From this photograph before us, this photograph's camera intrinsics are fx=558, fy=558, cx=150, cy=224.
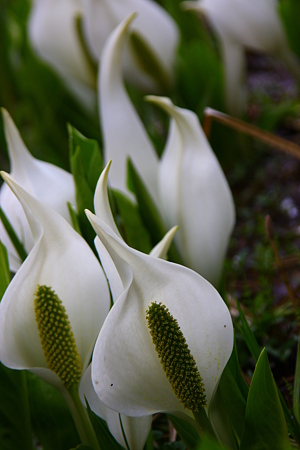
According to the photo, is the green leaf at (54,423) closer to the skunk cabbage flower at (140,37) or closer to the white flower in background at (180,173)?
the white flower in background at (180,173)

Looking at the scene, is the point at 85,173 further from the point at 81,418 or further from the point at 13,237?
the point at 81,418

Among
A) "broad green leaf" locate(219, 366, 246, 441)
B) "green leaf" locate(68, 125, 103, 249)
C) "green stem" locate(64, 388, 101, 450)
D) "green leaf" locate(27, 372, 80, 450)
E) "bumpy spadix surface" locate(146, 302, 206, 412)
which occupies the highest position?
"green leaf" locate(68, 125, 103, 249)

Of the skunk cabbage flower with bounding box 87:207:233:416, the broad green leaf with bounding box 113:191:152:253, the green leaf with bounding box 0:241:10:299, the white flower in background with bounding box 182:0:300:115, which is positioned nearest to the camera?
Answer: the skunk cabbage flower with bounding box 87:207:233:416

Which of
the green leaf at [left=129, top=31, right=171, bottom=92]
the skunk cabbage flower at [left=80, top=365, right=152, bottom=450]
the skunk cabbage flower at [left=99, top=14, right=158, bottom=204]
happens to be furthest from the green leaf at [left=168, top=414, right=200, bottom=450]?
A: the green leaf at [left=129, top=31, right=171, bottom=92]

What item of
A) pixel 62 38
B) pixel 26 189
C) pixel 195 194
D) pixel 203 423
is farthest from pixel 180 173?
pixel 62 38

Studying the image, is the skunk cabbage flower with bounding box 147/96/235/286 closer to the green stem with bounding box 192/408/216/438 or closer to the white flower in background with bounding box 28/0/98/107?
the green stem with bounding box 192/408/216/438

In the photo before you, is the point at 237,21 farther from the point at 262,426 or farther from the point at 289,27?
the point at 262,426

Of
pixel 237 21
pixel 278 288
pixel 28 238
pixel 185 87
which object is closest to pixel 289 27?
pixel 237 21
